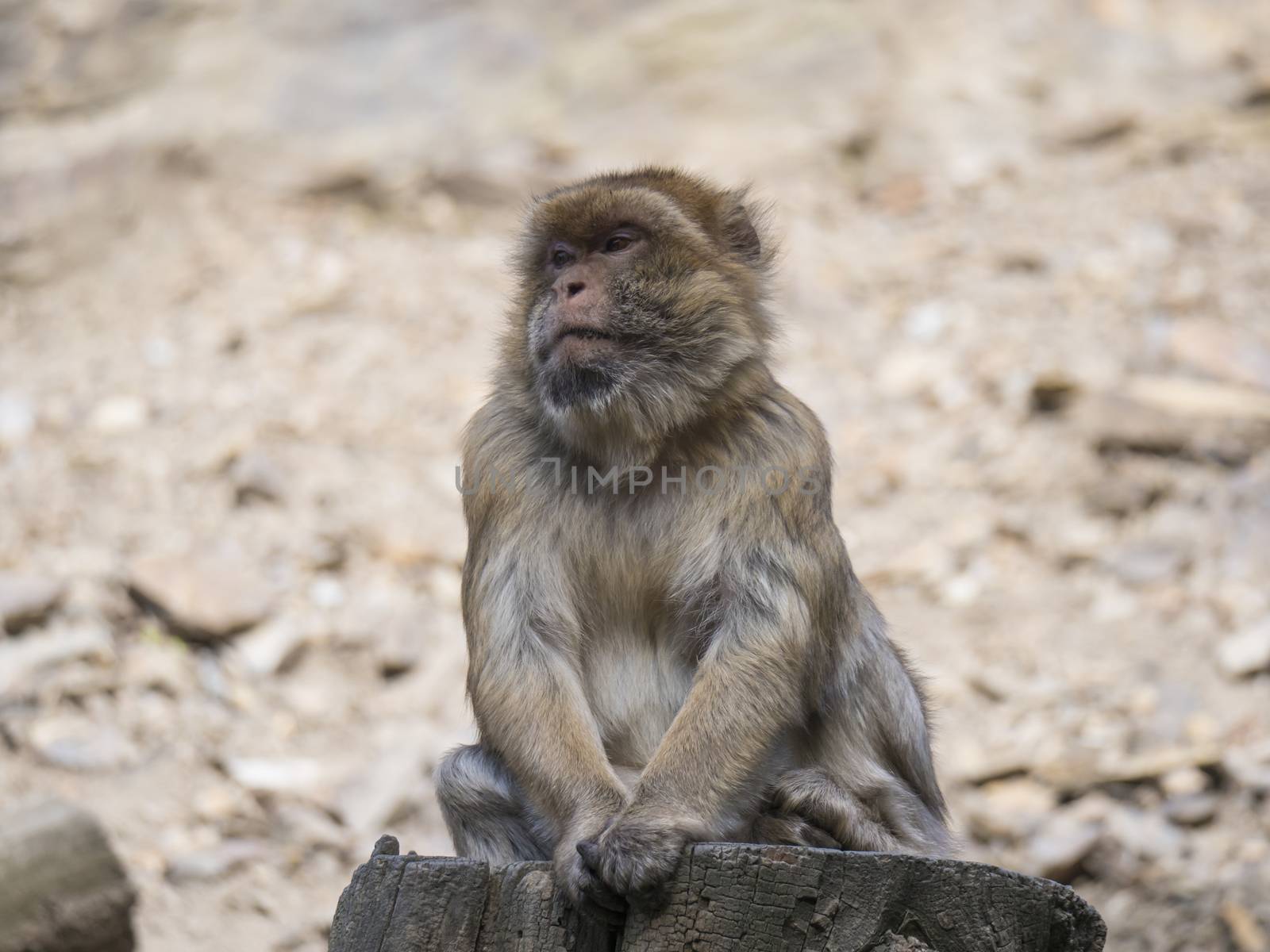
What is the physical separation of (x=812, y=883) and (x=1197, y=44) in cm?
1063

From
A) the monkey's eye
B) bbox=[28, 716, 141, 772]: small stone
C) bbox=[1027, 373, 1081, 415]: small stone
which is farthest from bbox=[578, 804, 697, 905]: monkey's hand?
bbox=[1027, 373, 1081, 415]: small stone

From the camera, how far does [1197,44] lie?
11.6m

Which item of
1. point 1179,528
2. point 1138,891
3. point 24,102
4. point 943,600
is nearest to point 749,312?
point 1138,891

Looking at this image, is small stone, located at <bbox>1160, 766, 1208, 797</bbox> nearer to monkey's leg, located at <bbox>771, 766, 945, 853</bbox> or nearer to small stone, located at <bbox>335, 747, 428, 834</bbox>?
monkey's leg, located at <bbox>771, 766, 945, 853</bbox>

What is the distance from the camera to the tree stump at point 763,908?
115 inches

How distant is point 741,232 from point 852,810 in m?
1.86

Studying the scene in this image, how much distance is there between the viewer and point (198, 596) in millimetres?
7770

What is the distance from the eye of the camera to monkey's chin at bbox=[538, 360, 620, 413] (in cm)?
405

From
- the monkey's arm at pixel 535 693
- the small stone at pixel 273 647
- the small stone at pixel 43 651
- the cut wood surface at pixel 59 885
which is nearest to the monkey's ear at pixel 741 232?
the monkey's arm at pixel 535 693

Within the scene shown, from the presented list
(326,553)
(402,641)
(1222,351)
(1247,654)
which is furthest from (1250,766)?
(326,553)

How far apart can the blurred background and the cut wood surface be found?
28.9 inches

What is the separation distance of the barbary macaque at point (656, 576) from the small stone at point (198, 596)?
3.90 metres

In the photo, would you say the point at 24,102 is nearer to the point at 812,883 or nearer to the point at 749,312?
the point at 749,312

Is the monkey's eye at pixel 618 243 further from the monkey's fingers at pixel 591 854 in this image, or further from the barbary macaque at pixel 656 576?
the monkey's fingers at pixel 591 854
